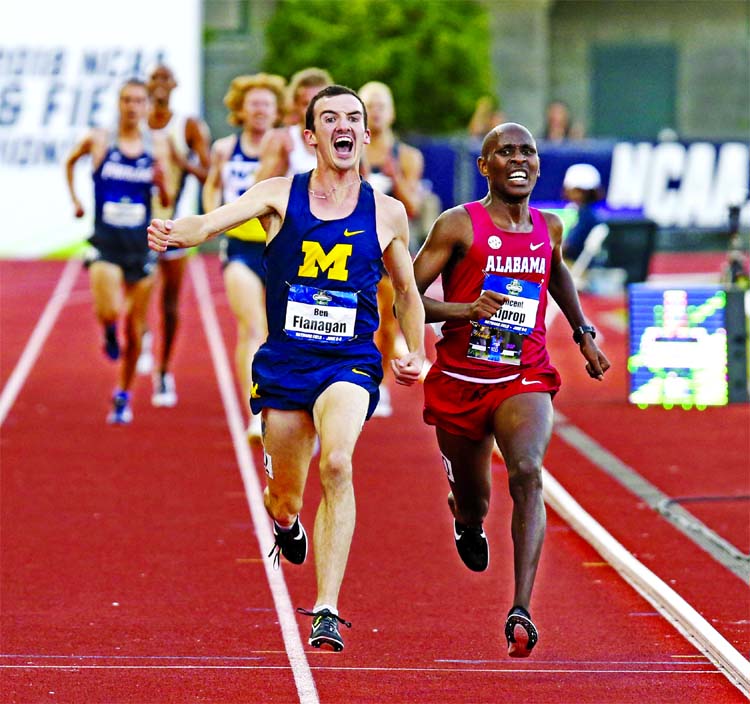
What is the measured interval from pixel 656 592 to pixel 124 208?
6.20m

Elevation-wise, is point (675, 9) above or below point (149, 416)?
above

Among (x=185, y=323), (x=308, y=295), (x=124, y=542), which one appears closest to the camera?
(x=308, y=295)

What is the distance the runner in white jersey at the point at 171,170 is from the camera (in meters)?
13.5

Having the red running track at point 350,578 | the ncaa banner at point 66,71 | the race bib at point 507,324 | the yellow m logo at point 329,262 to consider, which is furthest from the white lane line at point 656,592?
the ncaa banner at point 66,71

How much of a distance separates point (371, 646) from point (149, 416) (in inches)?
259

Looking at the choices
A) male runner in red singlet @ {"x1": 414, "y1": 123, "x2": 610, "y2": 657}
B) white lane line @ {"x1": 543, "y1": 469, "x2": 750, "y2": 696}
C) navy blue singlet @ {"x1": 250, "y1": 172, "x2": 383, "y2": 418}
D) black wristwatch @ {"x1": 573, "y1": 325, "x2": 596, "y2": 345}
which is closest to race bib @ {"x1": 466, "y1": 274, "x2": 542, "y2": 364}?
male runner in red singlet @ {"x1": 414, "y1": 123, "x2": 610, "y2": 657}

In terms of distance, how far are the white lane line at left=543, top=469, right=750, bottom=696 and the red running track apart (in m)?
0.06

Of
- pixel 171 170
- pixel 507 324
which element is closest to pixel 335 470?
pixel 507 324

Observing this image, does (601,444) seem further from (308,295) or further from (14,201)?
(14,201)

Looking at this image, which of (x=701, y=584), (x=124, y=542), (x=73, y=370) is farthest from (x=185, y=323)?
(x=701, y=584)

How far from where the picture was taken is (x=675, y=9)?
35.0 meters

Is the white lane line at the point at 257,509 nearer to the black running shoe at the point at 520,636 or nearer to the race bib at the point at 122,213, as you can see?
the black running shoe at the point at 520,636

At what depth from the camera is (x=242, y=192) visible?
40.5 feet

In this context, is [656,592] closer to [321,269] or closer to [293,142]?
[321,269]
